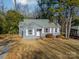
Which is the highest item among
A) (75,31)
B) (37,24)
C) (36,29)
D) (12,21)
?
(12,21)

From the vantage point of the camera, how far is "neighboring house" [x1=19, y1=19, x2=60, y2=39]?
43625 millimetres

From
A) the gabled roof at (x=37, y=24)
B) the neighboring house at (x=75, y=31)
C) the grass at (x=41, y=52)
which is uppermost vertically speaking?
the gabled roof at (x=37, y=24)

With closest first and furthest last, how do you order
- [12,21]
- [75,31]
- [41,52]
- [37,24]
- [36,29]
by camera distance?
[41,52] → [36,29] → [37,24] → [12,21] → [75,31]

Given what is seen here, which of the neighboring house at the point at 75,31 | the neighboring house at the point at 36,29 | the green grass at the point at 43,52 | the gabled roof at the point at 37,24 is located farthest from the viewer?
the neighboring house at the point at 75,31

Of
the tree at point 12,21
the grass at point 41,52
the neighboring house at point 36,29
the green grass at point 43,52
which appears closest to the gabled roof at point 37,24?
the neighboring house at point 36,29

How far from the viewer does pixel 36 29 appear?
44.2 meters

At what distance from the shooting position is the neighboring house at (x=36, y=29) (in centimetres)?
4362

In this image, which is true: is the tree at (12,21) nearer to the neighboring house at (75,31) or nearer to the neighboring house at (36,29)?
the neighboring house at (36,29)

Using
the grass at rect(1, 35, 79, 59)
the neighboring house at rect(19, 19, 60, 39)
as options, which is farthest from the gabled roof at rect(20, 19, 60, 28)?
the grass at rect(1, 35, 79, 59)

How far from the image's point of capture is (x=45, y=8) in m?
57.1

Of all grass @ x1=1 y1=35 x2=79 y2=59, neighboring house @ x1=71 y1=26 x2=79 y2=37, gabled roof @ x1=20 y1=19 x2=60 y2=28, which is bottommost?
grass @ x1=1 y1=35 x2=79 y2=59

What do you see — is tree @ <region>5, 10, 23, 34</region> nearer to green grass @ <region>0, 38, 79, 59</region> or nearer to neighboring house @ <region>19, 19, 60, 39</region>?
neighboring house @ <region>19, 19, 60, 39</region>

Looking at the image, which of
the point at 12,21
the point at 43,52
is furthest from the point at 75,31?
the point at 43,52

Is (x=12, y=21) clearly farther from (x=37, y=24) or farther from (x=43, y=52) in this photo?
(x=43, y=52)
